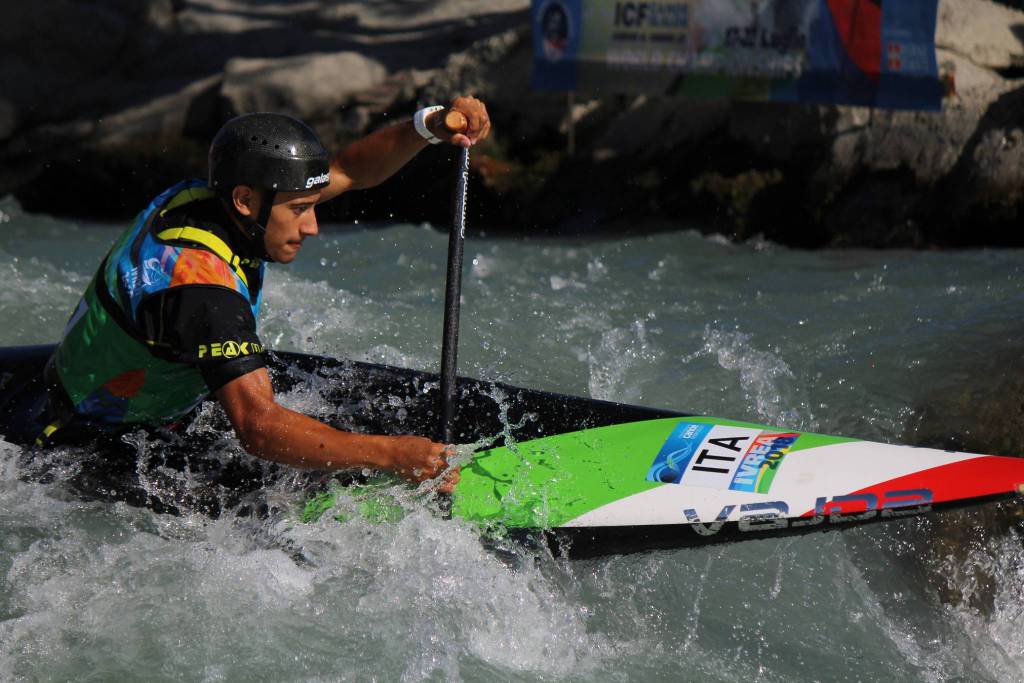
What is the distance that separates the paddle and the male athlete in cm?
44

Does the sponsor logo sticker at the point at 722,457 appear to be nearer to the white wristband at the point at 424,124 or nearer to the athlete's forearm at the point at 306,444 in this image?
the athlete's forearm at the point at 306,444

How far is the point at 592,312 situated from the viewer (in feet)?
20.9

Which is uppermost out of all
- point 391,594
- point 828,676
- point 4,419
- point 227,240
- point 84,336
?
point 227,240

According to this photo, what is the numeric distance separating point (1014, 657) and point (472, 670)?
1.72 metres

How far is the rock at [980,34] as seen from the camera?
8031 mm

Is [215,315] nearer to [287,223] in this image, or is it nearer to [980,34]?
[287,223]

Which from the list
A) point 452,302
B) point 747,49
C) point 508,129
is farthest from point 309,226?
point 508,129

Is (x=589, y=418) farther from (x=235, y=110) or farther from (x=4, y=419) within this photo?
(x=235, y=110)

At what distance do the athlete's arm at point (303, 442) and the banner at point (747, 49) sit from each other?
5554 millimetres

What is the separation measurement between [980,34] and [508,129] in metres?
3.66

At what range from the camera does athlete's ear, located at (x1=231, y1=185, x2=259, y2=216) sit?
322 centimetres

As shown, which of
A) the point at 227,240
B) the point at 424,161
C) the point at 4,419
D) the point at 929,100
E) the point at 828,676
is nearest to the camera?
the point at 227,240

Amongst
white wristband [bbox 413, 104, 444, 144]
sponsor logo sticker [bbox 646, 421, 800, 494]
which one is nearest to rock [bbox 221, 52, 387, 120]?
white wristband [bbox 413, 104, 444, 144]

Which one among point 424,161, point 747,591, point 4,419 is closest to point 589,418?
point 747,591
